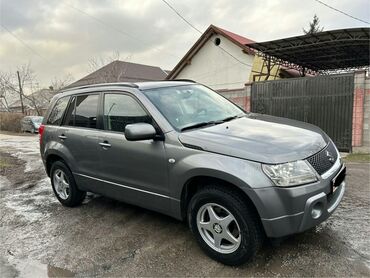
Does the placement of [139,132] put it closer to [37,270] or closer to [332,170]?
[37,270]

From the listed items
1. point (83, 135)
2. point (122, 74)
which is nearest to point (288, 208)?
point (83, 135)

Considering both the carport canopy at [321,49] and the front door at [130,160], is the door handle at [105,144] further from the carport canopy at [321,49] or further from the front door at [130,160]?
the carport canopy at [321,49]

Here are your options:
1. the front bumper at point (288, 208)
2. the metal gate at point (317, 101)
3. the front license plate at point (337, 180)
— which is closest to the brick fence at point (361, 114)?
the metal gate at point (317, 101)

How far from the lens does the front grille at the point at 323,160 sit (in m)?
3.08

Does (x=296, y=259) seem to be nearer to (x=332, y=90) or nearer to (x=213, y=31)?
(x=332, y=90)

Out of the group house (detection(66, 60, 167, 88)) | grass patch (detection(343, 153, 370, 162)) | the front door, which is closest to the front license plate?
the front door

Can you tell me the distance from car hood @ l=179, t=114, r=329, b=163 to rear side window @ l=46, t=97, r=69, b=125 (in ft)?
8.67

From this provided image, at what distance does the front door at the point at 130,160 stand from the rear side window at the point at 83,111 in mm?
261

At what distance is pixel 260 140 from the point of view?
318 cm

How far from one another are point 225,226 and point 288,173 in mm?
800

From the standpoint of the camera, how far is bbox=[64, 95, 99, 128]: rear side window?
4668 mm

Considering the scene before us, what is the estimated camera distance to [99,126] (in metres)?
4.50

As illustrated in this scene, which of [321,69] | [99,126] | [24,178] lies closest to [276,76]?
[321,69]

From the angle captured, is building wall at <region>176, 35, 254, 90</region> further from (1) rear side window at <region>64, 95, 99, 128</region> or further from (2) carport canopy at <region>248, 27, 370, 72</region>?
(1) rear side window at <region>64, 95, 99, 128</region>
